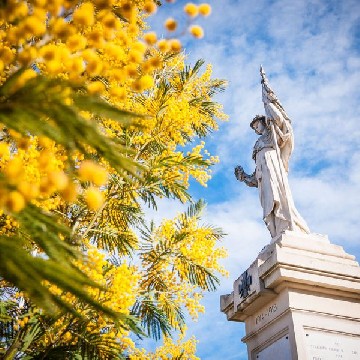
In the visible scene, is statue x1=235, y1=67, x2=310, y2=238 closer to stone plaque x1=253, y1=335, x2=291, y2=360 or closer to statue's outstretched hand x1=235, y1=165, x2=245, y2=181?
statue's outstretched hand x1=235, y1=165, x2=245, y2=181

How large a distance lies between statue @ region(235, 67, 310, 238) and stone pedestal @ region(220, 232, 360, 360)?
1.99 feet

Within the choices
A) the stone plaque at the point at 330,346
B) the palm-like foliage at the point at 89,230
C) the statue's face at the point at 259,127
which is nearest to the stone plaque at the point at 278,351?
the stone plaque at the point at 330,346

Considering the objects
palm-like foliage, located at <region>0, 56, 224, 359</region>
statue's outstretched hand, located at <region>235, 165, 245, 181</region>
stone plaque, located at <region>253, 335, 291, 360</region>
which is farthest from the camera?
statue's outstretched hand, located at <region>235, 165, 245, 181</region>

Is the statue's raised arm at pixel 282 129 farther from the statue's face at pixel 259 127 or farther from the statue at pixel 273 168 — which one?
the statue's face at pixel 259 127

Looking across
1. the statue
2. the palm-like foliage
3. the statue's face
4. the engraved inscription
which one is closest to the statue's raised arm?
the statue

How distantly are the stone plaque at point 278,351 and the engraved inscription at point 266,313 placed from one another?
336 mm

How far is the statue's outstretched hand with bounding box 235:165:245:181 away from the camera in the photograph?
22.8ft

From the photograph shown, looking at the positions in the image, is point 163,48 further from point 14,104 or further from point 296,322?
point 296,322

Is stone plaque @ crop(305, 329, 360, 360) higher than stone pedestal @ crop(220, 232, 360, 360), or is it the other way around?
stone pedestal @ crop(220, 232, 360, 360)

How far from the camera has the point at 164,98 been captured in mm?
5742

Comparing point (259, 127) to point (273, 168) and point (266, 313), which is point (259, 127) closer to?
point (273, 168)

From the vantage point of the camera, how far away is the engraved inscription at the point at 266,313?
479 cm

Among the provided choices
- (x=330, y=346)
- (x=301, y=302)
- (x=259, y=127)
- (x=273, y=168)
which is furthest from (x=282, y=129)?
(x=330, y=346)

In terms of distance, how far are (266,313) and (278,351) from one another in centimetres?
50
